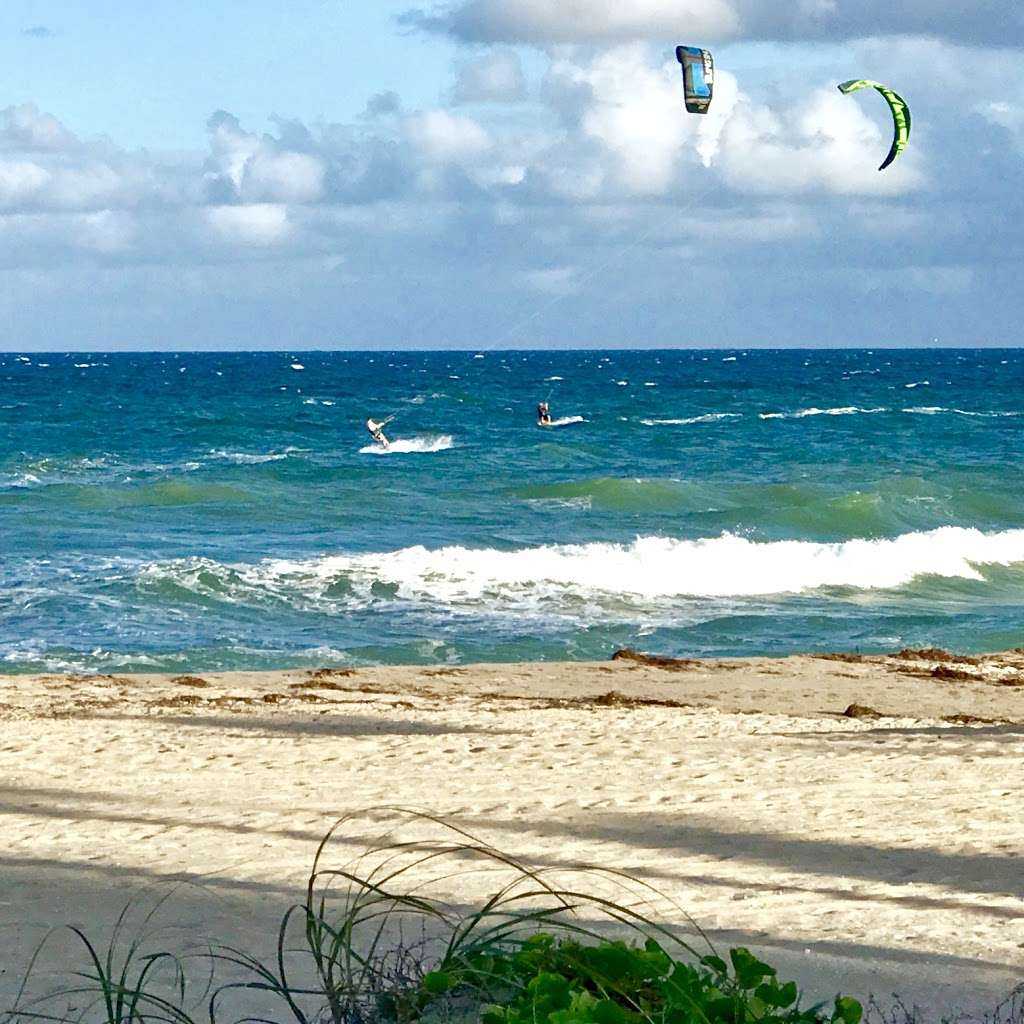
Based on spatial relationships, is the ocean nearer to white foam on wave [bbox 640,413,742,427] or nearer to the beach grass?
white foam on wave [bbox 640,413,742,427]

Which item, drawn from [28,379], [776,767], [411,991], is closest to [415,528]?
[776,767]

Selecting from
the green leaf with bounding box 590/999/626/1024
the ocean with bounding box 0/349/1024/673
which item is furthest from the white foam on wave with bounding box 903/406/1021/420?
the green leaf with bounding box 590/999/626/1024

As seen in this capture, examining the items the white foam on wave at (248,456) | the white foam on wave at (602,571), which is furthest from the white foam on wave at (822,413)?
the white foam on wave at (602,571)

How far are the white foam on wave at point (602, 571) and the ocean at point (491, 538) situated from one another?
0.06m

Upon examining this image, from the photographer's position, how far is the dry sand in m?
5.64

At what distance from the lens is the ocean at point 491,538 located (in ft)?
51.2

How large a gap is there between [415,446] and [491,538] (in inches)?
658

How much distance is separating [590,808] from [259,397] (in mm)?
54944

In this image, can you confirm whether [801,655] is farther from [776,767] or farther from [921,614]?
[776,767]

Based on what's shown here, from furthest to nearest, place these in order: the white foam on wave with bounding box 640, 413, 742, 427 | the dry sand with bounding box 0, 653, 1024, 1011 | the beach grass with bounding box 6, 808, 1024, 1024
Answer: the white foam on wave with bounding box 640, 413, 742, 427, the dry sand with bounding box 0, 653, 1024, 1011, the beach grass with bounding box 6, 808, 1024, 1024

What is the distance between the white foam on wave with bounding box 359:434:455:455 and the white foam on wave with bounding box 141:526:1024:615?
15.3 metres

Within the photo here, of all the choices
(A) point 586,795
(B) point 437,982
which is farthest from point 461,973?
(A) point 586,795

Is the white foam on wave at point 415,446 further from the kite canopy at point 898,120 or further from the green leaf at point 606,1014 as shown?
the green leaf at point 606,1014

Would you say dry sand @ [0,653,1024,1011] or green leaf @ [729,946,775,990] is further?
dry sand @ [0,653,1024,1011]
